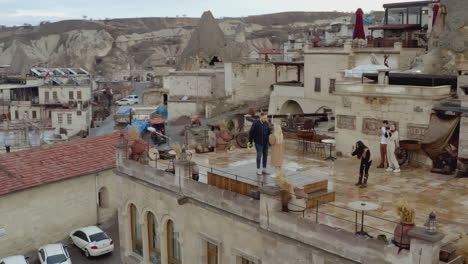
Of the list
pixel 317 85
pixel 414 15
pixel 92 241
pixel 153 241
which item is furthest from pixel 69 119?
pixel 153 241

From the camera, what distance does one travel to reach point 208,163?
17.7m

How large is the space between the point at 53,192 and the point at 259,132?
1337 cm

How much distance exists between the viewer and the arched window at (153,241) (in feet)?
54.9

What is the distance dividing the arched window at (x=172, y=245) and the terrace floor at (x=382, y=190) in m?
1.97

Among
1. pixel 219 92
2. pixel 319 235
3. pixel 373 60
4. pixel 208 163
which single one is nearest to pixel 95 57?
pixel 219 92

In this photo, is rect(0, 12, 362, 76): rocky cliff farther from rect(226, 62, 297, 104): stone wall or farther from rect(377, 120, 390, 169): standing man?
rect(377, 120, 390, 169): standing man

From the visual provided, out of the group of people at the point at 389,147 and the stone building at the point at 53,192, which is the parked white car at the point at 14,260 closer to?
the stone building at the point at 53,192

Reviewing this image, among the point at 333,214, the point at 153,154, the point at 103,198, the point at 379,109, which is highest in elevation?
the point at 379,109

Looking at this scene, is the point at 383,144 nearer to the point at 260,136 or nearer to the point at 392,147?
the point at 392,147

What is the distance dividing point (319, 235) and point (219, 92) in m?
39.1

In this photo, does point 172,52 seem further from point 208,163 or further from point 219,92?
point 208,163

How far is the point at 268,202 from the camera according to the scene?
38.0ft

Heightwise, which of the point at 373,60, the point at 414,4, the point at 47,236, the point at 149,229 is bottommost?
the point at 47,236

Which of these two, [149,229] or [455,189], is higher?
[455,189]
